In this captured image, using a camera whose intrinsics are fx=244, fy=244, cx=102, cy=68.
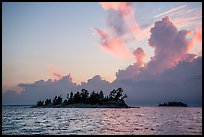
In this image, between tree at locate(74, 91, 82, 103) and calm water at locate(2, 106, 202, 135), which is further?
tree at locate(74, 91, 82, 103)

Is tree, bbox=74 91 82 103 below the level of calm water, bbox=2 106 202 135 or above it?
above

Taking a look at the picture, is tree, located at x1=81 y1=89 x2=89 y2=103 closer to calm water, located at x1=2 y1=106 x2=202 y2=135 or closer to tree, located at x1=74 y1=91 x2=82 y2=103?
tree, located at x1=74 y1=91 x2=82 y2=103

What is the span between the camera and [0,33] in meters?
2.44

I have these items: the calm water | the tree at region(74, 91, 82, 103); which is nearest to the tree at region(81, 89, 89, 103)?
the tree at region(74, 91, 82, 103)

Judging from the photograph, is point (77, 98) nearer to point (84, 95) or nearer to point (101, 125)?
point (84, 95)

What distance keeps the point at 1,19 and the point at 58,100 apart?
88.9 metres

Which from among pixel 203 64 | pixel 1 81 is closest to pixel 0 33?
pixel 1 81

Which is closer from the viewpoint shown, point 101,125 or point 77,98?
point 101,125

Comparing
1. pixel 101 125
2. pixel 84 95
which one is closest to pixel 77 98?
pixel 84 95

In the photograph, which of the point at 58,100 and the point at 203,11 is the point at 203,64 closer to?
the point at 203,11

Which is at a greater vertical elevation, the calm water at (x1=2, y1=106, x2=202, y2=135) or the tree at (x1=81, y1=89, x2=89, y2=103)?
the tree at (x1=81, y1=89, x2=89, y2=103)

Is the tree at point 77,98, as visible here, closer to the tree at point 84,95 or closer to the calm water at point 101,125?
the tree at point 84,95

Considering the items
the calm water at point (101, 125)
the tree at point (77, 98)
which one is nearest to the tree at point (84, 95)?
the tree at point (77, 98)

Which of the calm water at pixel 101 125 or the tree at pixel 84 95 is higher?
the tree at pixel 84 95
